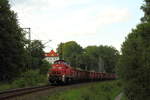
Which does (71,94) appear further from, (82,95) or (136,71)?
(136,71)

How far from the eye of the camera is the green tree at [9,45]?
23.1 meters

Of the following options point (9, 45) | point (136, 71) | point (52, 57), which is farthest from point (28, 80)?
point (52, 57)

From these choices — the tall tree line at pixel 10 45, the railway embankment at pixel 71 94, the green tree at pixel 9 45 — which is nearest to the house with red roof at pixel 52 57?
the railway embankment at pixel 71 94

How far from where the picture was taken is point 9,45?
76.6ft

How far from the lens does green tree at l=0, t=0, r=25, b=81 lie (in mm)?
23078

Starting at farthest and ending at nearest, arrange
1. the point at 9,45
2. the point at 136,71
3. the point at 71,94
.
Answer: the point at 71,94, the point at 9,45, the point at 136,71

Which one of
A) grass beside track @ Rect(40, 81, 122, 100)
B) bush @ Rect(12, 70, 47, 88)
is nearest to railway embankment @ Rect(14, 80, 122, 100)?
grass beside track @ Rect(40, 81, 122, 100)

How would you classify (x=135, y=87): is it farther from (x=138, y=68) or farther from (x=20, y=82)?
(x=20, y=82)

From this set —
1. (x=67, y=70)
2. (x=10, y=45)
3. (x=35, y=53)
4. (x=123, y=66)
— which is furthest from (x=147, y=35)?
(x=35, y=53)

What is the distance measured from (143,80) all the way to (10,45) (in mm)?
10155

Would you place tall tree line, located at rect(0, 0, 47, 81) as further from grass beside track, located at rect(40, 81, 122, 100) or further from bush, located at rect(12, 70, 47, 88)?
bush, located at rect(12, 70, 47, 88)

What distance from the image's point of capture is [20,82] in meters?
40.9

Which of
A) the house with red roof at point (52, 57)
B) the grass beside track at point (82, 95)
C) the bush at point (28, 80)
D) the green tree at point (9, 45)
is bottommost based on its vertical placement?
the grass beside track at point (82, 95)

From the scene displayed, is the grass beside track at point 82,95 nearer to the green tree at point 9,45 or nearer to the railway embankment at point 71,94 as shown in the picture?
the railway embankment at point 71,94
